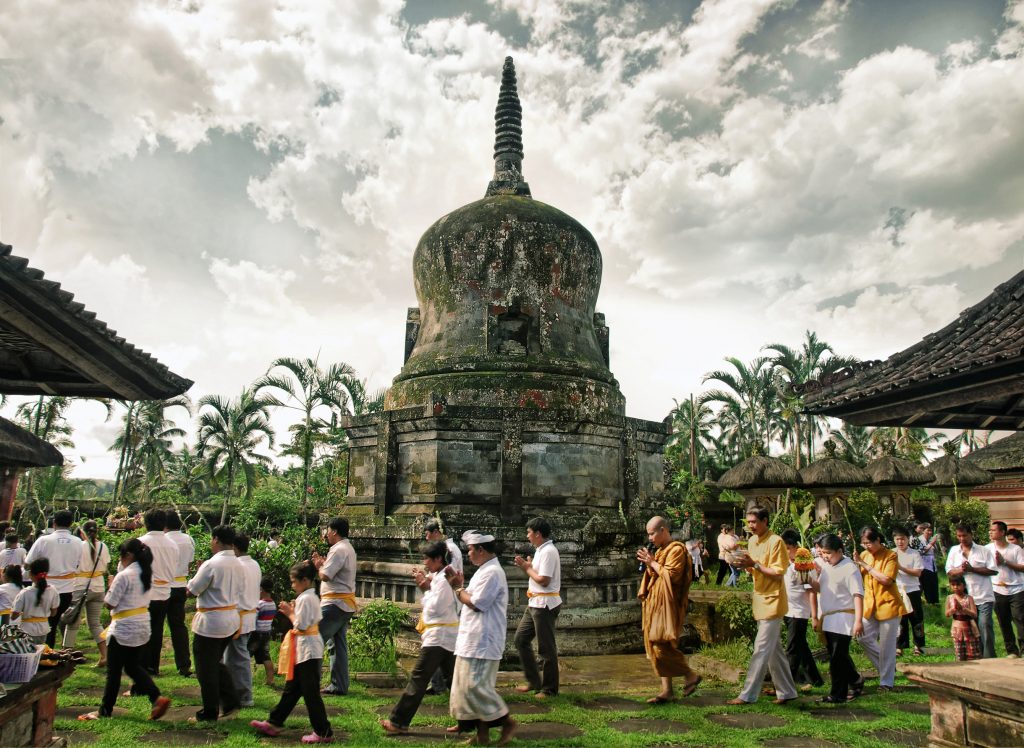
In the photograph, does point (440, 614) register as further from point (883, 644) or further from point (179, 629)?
point (883, 644)

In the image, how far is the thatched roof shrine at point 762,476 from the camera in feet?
73.0

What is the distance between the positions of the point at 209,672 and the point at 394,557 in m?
5.47

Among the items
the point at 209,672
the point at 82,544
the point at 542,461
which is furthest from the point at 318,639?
the point at 542,461

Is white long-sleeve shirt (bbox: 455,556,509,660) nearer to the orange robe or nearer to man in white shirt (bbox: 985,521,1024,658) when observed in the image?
the orange robe

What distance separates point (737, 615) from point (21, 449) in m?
9.31

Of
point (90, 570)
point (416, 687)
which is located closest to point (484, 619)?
point (416, 687)

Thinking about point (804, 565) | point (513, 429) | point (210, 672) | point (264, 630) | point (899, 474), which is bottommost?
point (210, 672)

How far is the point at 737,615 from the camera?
10.1m

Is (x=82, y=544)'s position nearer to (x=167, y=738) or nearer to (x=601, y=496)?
(x=167, y=738)

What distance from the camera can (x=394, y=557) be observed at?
464 inches

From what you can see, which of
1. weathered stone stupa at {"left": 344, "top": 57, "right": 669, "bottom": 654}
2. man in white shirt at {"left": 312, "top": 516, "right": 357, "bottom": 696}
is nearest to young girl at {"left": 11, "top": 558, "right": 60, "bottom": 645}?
man in white shirt at {"left": 312, "top": 516, "right": 357, "bottom": 696}

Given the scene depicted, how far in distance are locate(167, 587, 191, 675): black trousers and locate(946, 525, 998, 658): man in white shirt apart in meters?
9.07

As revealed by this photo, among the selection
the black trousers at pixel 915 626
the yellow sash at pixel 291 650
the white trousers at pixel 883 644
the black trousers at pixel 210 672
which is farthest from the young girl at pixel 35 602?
the black trousers at pixel 915 626

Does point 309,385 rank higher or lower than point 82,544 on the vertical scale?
higher
